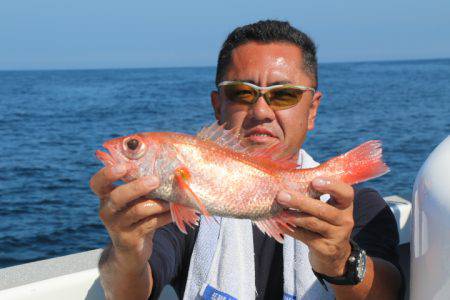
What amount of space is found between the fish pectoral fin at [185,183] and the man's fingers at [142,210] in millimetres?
134

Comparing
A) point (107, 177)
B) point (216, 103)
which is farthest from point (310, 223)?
point (216, 103)

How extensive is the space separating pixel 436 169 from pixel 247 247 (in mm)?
1347

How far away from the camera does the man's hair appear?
12.0ft

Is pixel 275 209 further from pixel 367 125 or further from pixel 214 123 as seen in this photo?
pixel 367 125

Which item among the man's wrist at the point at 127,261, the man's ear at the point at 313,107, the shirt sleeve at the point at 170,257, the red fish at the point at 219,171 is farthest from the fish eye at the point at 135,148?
the man's ear at the point at 313,107

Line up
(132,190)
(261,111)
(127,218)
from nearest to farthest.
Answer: (132,190) → (127,218) → (261,111)

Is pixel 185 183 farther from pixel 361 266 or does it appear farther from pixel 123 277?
pixel 361 266

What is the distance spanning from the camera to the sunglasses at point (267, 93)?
11.2 feet

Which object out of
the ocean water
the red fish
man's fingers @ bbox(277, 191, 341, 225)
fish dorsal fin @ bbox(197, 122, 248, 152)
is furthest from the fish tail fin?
the ocean water

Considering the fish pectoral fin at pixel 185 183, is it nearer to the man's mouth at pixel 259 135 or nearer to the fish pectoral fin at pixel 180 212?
the fish pectoral fin at pixel 180 212

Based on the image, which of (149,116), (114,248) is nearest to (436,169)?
(114,248)

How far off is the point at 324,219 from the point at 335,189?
16 cm

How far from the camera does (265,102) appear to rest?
3.40m

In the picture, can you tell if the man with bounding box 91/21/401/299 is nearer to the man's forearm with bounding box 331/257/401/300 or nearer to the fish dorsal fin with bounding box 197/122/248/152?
the man's forearm with bounding box 331/257/401/300
